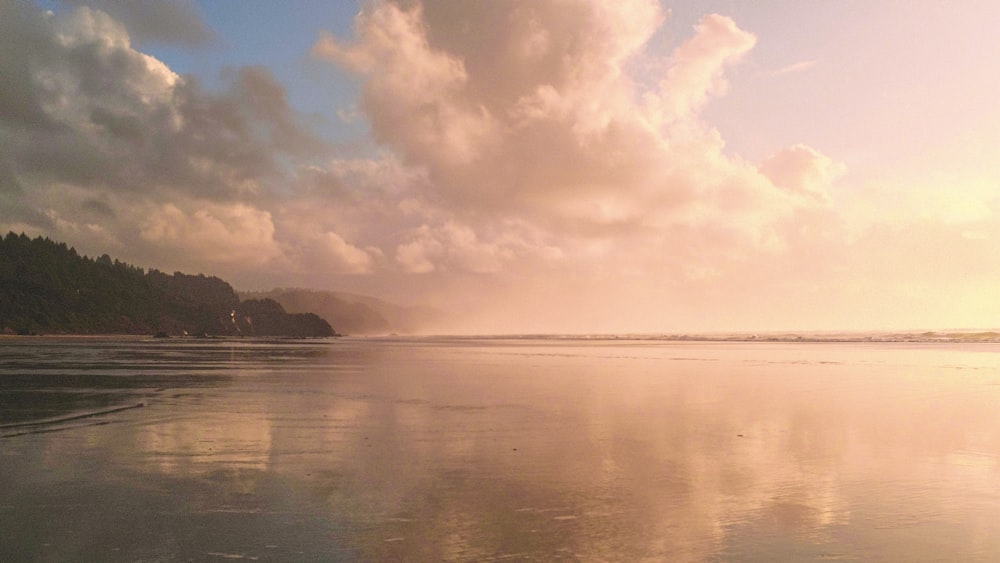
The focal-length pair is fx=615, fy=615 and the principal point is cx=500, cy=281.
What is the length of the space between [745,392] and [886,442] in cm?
1264

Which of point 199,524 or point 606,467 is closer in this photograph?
point 199,524

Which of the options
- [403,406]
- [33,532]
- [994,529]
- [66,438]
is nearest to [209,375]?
[403,406]

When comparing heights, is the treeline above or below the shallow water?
above

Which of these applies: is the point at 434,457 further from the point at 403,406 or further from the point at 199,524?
the point at 403,406

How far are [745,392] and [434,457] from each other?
19831 millimetres

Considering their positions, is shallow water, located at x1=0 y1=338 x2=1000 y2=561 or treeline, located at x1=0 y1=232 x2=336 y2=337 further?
treeline, located at x1=0 y1=232 x2=336 y2=337

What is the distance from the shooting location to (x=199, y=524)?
29.6ft

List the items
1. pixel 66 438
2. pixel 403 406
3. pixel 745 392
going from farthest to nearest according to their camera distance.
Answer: pixel 745 392, pixel 403 406, pixel 66 438

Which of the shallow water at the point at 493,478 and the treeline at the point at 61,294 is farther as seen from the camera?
the treeline at the point at 61,294

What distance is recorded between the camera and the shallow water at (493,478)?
833cm

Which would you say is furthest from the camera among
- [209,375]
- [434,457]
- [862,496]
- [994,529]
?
[209,375]

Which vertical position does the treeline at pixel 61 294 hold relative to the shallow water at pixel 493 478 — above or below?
above

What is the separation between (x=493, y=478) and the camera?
40.0ft

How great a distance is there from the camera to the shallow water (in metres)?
8.33
